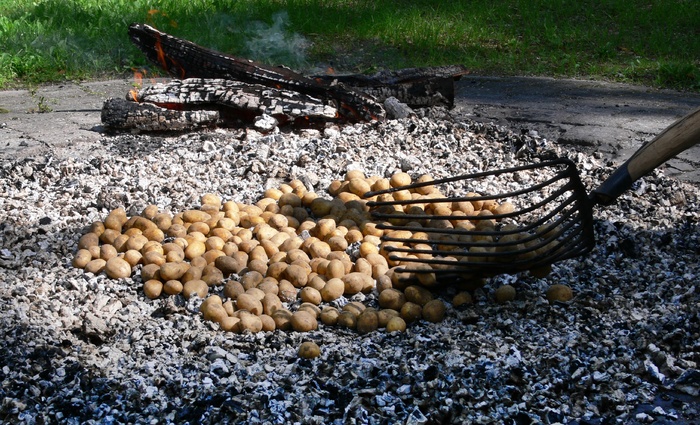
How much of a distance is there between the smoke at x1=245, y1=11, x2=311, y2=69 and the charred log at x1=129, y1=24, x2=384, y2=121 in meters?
1.66

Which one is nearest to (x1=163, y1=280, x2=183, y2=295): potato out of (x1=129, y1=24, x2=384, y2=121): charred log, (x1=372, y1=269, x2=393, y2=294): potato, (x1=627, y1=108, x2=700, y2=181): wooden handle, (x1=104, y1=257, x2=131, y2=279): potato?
(x1=104, y1=257, x2=131, y2=279): potato

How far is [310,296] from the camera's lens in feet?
9.59

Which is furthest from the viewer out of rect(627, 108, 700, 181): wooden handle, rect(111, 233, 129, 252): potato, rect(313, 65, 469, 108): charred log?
rect(313, 65, 469, 108): charred log

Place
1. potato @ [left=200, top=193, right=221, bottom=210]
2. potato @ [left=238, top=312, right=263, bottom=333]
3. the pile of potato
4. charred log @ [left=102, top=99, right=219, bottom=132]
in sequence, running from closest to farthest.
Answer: potato @ [left=238, top=312, right=263, bottom=333] < the pile of potato < potato @ [left=200, top=193, right=221, bottom=210] < charred log @ [left=102, top=99, right=219, bottom=132]

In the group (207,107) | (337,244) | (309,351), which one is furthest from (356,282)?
(207,107)

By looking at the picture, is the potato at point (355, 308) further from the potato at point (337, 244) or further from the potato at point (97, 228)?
the potato at point (97, 228)

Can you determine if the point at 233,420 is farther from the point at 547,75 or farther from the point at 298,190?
the point at 547,75

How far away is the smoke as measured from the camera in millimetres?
7039

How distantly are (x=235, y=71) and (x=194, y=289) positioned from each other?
2.58 metres

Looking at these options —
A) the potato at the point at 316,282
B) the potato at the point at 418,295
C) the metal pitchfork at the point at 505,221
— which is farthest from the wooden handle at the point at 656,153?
the potato at the point at 316,282

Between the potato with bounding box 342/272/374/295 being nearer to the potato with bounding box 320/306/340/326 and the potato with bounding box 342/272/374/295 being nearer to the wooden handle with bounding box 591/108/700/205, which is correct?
the potato with bounding box 320/306/340/326

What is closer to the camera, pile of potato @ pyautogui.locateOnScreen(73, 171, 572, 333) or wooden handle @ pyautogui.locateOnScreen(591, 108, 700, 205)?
wooden handle @ pyautogui.locateOnScreen(591, 108, 700, 205)

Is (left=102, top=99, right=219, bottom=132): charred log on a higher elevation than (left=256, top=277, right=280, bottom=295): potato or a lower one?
higher

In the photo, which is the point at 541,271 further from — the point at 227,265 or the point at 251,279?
the point at 227,265
